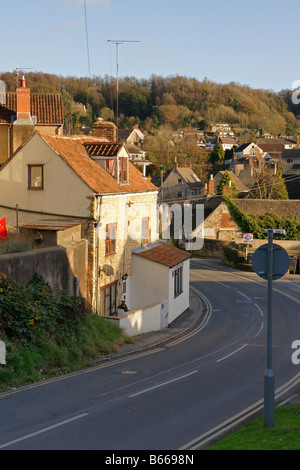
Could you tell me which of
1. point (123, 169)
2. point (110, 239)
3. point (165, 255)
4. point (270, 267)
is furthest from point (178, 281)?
point (270, 267)

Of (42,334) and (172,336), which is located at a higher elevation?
(42,334)

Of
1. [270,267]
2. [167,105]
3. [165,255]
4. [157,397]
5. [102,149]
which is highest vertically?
[167,105]

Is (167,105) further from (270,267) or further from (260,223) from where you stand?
(270,267)

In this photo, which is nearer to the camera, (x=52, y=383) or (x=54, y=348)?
(x=52, y=383)

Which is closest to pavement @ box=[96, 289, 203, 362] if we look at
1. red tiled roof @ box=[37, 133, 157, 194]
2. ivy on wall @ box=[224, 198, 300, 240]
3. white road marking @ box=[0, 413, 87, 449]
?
red tiled roof @ box=[37, 133, 157, 194]

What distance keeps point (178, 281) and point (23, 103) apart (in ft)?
42.0

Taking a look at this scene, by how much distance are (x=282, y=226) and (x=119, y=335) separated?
38.3 meters

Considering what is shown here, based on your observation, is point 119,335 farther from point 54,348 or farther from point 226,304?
point 226,304

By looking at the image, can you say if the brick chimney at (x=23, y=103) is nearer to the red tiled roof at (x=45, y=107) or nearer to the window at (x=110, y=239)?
the red tiled roof at (x=45, y=107)

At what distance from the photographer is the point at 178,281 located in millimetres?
32500

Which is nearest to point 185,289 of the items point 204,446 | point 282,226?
point 204,446

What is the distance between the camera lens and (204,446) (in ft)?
35.4

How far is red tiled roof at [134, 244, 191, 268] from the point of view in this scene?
30.7m

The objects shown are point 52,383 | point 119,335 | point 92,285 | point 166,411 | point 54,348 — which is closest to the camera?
point 166,411
